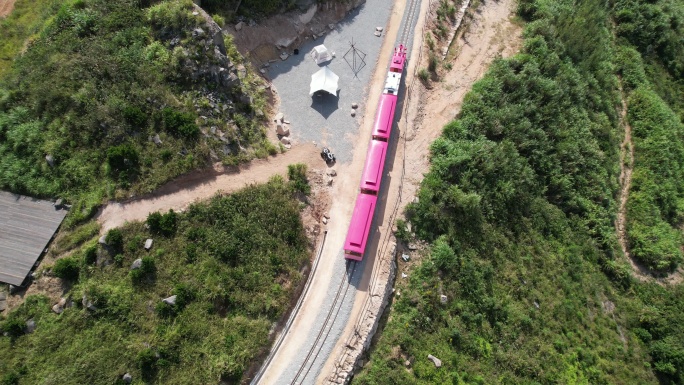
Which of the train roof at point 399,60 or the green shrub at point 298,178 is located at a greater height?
the train roof at point 399,60

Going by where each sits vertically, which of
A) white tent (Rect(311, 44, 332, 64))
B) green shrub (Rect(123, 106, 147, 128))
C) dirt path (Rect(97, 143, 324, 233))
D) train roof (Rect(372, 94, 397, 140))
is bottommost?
dirt path (Rect(97, 143, 324, 233))

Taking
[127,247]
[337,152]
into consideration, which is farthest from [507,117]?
[127,247]

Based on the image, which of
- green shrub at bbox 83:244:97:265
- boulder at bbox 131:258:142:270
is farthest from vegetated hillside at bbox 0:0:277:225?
boulder at bbox 131:258:142:270

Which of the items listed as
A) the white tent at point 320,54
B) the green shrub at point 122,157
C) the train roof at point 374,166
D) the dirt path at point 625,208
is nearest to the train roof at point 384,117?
the train roof at point 374,166

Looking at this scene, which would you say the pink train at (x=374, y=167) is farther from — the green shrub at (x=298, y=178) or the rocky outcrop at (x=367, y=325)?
the green shrub at (x=298, y=178)

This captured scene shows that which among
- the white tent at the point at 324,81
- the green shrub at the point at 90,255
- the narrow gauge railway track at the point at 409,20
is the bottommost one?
the green shrub at the point at 90,255

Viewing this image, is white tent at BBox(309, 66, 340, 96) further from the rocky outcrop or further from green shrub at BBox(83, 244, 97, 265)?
green shrub at BBox(83, 244, 97, 265)
